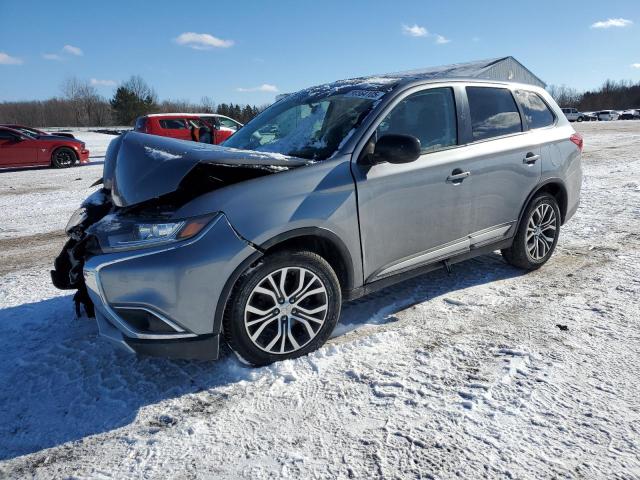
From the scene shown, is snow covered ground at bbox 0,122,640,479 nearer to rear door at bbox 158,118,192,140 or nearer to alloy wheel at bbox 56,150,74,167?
alloy wheel at bbox 56,150,74,167

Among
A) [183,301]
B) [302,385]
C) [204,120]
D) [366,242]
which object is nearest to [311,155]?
[366,242]

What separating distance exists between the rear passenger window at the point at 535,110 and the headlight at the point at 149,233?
3270 mm

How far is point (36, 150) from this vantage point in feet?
47.4

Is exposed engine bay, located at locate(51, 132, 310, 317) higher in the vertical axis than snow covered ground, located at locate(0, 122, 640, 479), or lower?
higher

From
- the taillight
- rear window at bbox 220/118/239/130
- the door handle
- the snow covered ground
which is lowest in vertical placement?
the snow covered ground

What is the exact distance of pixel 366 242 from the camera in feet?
10.2

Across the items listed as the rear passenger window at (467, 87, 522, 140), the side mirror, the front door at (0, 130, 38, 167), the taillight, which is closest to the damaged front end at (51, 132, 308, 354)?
A: the side mirror

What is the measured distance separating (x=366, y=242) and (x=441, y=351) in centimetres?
88

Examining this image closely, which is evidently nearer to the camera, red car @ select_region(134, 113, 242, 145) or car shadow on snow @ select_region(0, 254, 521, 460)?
car shadow on snow @ select_region(0, 254, 521, 460)

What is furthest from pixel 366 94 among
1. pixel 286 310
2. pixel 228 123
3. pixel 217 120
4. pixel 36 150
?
pixel 228 123

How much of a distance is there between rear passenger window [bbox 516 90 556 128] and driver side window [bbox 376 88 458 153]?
3.46 feet

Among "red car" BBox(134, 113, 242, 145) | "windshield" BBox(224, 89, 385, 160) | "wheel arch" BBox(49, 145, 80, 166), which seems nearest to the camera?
"windshield" BBox(224, 89, 385, 160)

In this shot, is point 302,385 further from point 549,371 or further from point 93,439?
point 549,371

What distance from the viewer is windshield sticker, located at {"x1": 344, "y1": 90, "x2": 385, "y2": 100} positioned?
11.1 feet
